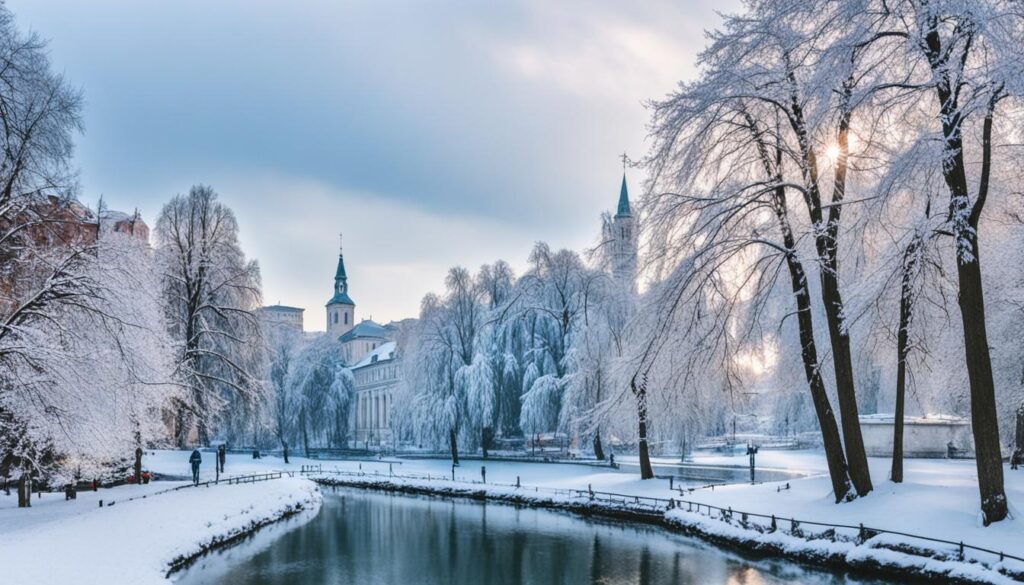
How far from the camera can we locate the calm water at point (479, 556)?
1755 cm

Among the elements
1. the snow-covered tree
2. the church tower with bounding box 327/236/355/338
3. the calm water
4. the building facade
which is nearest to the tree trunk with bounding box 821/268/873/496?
the calm water

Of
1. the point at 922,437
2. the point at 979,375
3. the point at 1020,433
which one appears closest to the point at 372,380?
the point at 922,437

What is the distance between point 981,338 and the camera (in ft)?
49.3

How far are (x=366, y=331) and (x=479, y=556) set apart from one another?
114 meters

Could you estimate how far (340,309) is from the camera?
152375 millimetres

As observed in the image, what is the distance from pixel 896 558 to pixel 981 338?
481 cm

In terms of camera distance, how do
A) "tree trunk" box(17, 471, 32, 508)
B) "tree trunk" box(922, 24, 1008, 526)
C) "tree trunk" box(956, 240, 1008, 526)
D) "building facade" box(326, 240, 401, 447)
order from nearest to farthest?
"tree trunk" box(922, 24, 1008, 526), "tree trunk" box(956, 240, 1008, 526), "tree trunk" box(17, 471, 32, 508), "building facade" box(326, 240, 401, 447)

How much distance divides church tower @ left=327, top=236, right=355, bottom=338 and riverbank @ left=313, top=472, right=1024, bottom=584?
407 ft

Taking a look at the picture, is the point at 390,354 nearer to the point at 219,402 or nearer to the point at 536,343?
the point at 536,343

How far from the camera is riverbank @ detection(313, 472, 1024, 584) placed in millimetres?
14812

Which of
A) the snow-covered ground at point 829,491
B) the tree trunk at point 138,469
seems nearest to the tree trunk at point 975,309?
the snow-covered ground at point 829,491

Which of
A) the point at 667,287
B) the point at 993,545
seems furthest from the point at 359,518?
the point at 993,545

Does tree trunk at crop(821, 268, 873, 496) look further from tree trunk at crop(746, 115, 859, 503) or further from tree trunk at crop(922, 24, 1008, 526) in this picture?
tree trunk at crop(922, 24, 1008, 526)

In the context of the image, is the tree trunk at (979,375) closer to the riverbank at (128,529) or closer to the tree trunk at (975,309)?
the tree trunk at (975,309)
